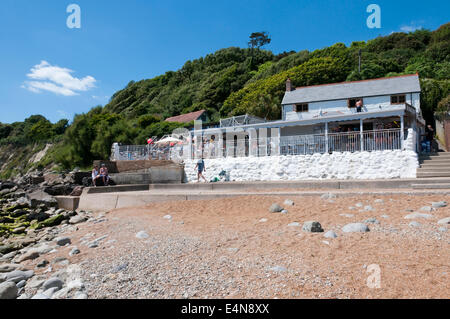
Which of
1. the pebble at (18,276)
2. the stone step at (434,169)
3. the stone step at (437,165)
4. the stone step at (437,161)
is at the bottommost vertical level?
the pebble at (18,276)

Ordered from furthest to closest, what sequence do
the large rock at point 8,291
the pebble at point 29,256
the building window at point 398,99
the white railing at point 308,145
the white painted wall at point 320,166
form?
the building window at point 398,99 < the white railing at point 308,145 < the white painted wall at point 320,166 < the pebble at point 29,256 < the large rock at point 8,291

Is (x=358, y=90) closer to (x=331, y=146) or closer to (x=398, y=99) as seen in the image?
(x=398, y=99)

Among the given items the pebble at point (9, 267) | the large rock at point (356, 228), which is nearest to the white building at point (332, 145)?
the large rock at point (356, 228)

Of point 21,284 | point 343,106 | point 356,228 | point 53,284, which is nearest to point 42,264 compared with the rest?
point 21,284

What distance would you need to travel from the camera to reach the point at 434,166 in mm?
12258

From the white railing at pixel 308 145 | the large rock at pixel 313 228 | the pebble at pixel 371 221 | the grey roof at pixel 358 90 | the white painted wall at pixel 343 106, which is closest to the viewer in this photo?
the large rock at pixel 313 228

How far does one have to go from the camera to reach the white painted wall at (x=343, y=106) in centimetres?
2178

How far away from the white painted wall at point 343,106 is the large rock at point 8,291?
2061 centimetres

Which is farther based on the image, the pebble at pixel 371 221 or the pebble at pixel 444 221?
the pebble at pixel 371 221

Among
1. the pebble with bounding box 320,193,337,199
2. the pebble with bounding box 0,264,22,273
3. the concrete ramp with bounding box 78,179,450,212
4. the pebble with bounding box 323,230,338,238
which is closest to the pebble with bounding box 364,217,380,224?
the pebble with bounding box 323,230,338,238

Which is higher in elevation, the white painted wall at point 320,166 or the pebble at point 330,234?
the white painted wall at point 320,166

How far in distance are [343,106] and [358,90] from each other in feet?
6.56

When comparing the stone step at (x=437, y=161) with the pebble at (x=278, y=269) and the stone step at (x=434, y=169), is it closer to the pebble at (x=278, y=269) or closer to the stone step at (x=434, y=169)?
the stone step at (x=434, y=169)
